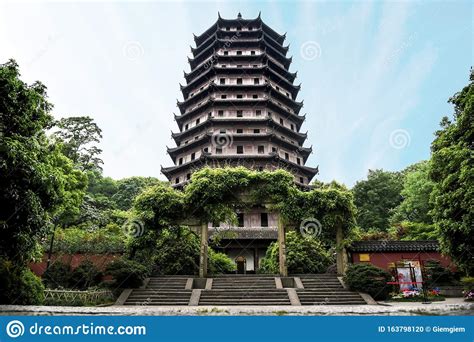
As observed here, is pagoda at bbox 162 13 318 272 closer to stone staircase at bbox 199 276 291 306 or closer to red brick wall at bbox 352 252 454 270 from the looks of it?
red brick wall at bbox 352 252 454 270

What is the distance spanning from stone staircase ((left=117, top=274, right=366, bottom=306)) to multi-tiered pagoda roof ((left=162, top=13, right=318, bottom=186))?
42.1 feet

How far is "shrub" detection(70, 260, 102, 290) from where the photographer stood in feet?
44.3

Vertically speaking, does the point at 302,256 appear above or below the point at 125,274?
above

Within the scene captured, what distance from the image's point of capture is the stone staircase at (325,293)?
1184 cm

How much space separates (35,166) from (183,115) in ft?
75.6

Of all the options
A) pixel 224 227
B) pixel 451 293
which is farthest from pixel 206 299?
pixel 224 227

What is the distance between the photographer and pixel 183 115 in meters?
29.9

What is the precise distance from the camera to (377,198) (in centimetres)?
3359

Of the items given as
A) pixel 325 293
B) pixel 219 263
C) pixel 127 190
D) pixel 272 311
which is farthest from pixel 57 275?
pixel 127 190

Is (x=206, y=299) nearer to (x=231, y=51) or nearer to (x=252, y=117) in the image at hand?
(x=252, y=117)

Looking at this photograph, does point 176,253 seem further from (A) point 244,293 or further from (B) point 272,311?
(B) point 272,311

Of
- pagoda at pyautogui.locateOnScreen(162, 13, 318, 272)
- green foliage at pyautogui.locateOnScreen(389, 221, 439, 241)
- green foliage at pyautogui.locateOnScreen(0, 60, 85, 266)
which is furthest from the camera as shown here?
pagoda at pyautogui.locateOnScreen(162, 13, 318, 272)

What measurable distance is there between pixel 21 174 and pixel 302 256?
530 inches

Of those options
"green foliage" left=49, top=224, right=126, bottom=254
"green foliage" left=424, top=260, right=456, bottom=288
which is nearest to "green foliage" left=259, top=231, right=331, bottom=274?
"green foliage" left=424, top=260, right=456, bottom=288
